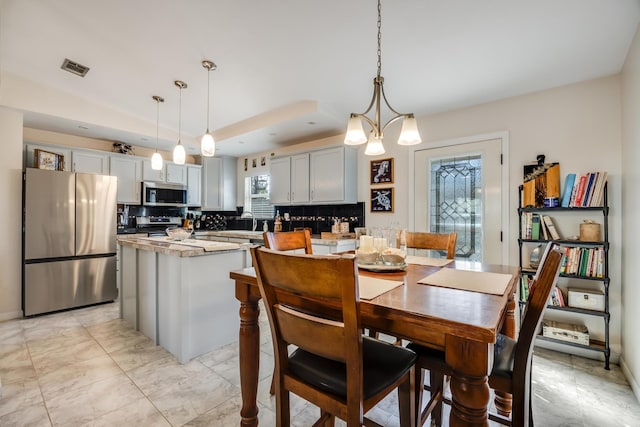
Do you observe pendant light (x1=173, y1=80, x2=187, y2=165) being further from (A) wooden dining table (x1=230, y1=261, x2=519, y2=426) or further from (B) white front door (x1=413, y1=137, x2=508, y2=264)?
(B) white front door (x1=413, y1=137, x2=508, y2=264)

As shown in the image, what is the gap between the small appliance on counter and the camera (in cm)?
485

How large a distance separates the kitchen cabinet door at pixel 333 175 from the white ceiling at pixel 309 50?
40cm

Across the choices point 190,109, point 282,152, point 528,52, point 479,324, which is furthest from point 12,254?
point 528,52

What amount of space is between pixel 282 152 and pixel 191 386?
12.2 ft

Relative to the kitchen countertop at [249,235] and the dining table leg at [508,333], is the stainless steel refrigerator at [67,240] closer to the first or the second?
the kitchen countertop at [249,235]

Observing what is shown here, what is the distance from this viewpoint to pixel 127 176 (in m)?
4.60

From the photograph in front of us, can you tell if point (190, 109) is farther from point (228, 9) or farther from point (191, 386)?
point (191, 386)

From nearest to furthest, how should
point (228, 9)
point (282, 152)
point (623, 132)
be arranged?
point (228, 9)
point (623, 132)
point (282, 152)

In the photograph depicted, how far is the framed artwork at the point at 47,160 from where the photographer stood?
11.5 feet

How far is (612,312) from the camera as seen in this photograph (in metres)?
2.37

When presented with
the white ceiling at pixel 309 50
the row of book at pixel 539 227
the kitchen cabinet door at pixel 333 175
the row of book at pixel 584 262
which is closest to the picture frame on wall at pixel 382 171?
the kitchen cabinet door at pixel 333 175

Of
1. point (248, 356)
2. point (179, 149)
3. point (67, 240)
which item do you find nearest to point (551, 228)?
point (248, 356)

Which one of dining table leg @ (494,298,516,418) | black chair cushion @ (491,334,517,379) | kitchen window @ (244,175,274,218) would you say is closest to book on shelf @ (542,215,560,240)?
dining table leg @ (494,298,516,418)

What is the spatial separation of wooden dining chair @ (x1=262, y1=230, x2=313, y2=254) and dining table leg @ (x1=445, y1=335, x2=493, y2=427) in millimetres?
1272
